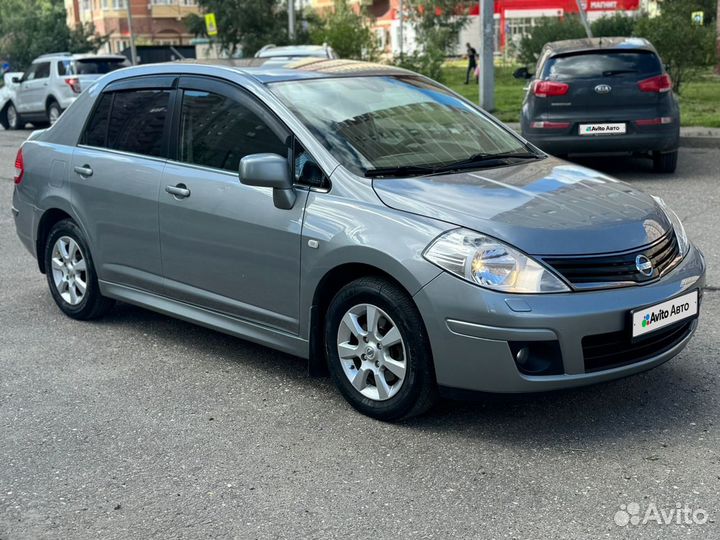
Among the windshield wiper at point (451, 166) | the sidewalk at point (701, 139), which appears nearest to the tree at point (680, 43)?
the sidewalk at point (701, 139)

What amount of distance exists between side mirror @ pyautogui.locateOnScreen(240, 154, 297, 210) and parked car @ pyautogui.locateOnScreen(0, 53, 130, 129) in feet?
64.4

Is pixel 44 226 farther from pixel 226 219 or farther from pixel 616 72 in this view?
pixel 616 72

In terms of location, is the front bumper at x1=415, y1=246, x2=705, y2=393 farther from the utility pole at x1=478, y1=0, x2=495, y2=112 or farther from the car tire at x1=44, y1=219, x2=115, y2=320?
the utility pole at x1=478, y1=0, x2=495, y2=112

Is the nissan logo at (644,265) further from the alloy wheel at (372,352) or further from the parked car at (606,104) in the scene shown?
the parked car at (606,104)

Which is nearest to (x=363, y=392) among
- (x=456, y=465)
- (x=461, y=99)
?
(x=456, y=465)

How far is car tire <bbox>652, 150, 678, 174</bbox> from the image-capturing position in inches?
486

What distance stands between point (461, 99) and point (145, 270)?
209cm

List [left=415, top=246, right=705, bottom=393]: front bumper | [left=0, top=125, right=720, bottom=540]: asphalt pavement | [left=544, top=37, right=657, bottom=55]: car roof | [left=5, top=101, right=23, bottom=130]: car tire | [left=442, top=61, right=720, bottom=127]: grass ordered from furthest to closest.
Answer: [left=5, top=101, right=23, bottom=130]: car tire
[left=442, top=61, right=720, bottom=127]: grass
[left=544, top=37, right=657, bottom=55]: car roof
[left=415, top=246, right=705, bottom=393]: front bumper
[left=0, top=125, right=720, bottom=540]: asphalt pavement

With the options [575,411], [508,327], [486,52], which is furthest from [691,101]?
[508,327]

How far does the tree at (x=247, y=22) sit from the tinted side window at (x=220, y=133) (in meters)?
37.2

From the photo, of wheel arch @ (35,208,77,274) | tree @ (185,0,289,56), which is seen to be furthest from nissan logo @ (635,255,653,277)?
tree @ (185,0,289,56)

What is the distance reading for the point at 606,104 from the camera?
39.3 ft

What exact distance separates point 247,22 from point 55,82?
20.1 meters

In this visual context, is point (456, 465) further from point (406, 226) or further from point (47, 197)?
point (47, 197)
